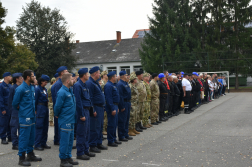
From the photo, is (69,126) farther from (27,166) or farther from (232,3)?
(232,3)

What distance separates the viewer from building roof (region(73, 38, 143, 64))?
51675 millimetres

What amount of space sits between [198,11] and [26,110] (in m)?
37.0

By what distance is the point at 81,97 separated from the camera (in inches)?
256

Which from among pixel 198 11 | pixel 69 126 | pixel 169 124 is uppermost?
pixel 198 11

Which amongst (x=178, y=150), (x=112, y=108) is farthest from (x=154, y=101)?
(x=178, y=150)

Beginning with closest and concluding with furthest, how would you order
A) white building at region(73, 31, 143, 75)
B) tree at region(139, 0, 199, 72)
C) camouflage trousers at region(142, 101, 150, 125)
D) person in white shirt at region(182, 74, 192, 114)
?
camouflage trousers at region(142, 101, 150, 125), person in white shirt at region(182, 74, 192, 114), tree at region(139, 0, 199, 72), white building at region(73, 31, 143, 75)

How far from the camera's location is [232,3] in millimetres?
37844

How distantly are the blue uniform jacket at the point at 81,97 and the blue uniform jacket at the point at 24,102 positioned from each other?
3.45 ft

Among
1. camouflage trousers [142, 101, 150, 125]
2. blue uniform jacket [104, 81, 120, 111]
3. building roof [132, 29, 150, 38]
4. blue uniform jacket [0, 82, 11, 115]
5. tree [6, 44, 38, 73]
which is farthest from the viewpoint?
building roof [132, 29, 150, 38]

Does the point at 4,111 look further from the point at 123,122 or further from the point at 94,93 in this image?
the point at 123,122

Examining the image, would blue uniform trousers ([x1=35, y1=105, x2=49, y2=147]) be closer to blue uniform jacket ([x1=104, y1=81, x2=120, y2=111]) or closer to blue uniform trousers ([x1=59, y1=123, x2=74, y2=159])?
blue uniform jacket ([x1=104, y1=81, x2=120, y2=111])

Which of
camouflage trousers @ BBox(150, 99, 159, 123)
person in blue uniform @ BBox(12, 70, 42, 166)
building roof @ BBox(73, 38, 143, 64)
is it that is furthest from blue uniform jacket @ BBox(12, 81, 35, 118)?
building roof @ BBox(73, 38, 143, 64)

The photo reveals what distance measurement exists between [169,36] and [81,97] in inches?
1285

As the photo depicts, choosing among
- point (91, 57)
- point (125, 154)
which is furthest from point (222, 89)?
point (91, 57)
